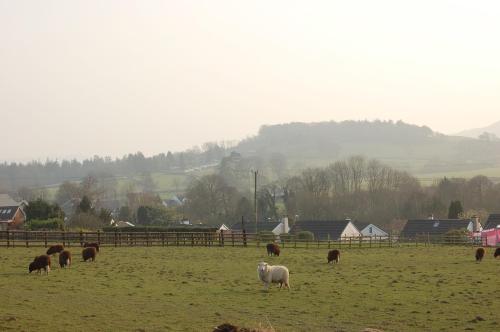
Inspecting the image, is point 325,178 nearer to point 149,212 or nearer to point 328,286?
point 149,212

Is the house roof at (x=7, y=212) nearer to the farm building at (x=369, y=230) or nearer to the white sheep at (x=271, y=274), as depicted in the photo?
the farm building at (x=369, y=230)

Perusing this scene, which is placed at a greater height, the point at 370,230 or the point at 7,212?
the point at 7,212

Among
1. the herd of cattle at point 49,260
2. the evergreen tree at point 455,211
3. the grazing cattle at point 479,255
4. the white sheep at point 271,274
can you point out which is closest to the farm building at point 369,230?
the evergreen tree at point 455,211

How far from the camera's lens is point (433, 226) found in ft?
234

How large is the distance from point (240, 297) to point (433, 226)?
54.4 metres

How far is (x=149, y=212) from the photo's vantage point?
9456 cm

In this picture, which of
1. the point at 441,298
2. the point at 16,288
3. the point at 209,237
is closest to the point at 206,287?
the point at 16,288

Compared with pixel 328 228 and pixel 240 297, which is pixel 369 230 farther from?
pixel 240 297

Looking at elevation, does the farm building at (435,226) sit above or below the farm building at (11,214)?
below

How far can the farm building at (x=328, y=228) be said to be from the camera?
7269 centimetres

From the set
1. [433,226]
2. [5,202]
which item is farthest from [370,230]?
[5,202]

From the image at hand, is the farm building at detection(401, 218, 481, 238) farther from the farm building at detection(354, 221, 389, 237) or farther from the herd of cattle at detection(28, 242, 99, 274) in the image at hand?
the herd of cattle at detection(28, 242, 99, 274)

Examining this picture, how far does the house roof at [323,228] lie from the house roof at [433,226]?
21.4ft

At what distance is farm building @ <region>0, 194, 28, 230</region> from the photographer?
245ft
